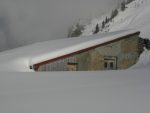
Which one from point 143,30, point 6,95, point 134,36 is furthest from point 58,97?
point 143,30

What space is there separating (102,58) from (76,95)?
33.5ft

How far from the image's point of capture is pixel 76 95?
3.83m

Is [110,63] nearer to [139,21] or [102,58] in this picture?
[102,58]

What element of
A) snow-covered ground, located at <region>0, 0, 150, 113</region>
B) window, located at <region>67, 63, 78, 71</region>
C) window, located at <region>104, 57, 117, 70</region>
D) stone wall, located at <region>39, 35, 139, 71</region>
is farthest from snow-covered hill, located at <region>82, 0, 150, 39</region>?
snow-covered ground, located at <region>0, 0, 150, 113</region>

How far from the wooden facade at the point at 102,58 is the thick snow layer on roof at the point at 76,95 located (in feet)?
22.5

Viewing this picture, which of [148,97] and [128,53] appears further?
[128,53]

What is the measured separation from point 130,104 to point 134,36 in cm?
1217

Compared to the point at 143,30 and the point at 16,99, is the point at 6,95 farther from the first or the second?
the point at 143,30

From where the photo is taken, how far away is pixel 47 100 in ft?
11.8

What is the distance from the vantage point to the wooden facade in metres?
12.5

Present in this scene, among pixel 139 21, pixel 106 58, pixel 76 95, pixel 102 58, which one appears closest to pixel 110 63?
pixel 106 58

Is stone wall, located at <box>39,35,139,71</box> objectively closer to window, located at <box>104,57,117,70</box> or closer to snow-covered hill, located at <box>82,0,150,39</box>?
window, located at <box>104,57,117,70</box>

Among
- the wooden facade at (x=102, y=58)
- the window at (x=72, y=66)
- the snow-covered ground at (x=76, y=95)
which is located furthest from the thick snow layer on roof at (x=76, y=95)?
the window at (x=72, y=66)

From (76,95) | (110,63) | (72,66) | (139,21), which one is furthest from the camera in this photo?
(139,21)
